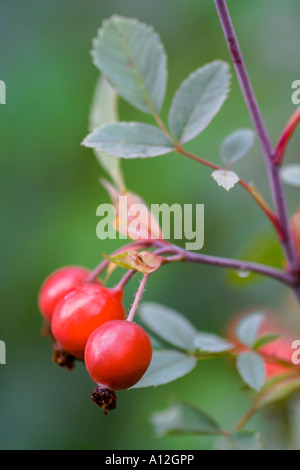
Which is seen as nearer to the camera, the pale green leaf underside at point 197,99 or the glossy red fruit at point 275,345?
the pale green leaf underside at point 197,99

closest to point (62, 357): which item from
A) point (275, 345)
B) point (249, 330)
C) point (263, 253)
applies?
point (249, 330)

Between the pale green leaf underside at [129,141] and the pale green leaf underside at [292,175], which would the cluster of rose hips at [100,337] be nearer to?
the pale green leaf underside at [129,141]

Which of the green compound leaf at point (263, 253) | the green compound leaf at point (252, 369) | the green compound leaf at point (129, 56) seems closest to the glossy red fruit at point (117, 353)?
the green compound leaf at point (252, 369)

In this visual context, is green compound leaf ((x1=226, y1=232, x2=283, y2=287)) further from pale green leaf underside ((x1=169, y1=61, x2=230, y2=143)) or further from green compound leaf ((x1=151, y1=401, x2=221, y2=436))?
pale green leaf underside ((x1=169, y1=61, x2=230, y2=143))

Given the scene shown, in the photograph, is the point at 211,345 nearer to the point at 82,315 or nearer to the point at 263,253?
the point at 82,315

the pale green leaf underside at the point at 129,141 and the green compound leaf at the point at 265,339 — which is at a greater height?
the pale green leaf underside at the point at 129,141

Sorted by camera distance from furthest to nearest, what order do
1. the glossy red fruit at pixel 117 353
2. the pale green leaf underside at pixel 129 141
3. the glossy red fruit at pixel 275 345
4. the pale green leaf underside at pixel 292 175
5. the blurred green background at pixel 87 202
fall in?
the blurred green background at pixel 87 202
the glossy red fruit at pixel 275 345
the pale green leaf underside at pixel 292 175
the pale green leaf underside at pixel 129 141
the glossy red fruit at pixel 117 353
